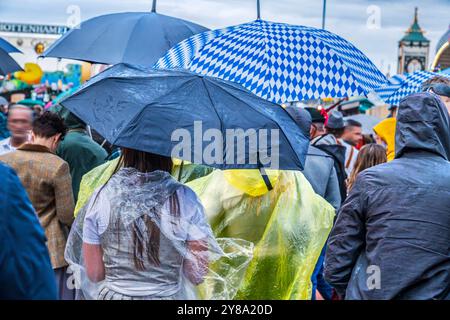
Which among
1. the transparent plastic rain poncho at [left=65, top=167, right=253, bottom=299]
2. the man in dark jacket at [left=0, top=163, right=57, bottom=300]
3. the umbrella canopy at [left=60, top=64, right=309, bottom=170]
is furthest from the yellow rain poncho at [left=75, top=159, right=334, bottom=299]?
the man in dark jacket at [left=0, top=163, right=57, bottom=300]

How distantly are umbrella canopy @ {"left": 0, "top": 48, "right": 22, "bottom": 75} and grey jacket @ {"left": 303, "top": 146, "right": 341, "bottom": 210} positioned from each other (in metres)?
3.30

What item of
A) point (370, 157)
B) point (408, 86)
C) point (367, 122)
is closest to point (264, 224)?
point (370, 157)

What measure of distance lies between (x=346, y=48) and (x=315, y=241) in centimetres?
161

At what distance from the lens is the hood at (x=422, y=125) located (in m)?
3.83

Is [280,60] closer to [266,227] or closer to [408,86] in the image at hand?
[266,227]

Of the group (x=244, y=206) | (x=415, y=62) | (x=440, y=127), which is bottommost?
(x=415, y=62)

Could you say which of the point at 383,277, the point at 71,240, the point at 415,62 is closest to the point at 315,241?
the point at 383,277

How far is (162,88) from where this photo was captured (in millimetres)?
3912

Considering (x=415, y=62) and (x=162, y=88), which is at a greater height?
(x=162, y=88)

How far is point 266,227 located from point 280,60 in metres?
1.61

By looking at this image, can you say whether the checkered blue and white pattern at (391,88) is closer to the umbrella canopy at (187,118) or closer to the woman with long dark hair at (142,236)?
the umbrella canopy at (187,118)

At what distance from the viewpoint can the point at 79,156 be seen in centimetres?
701
